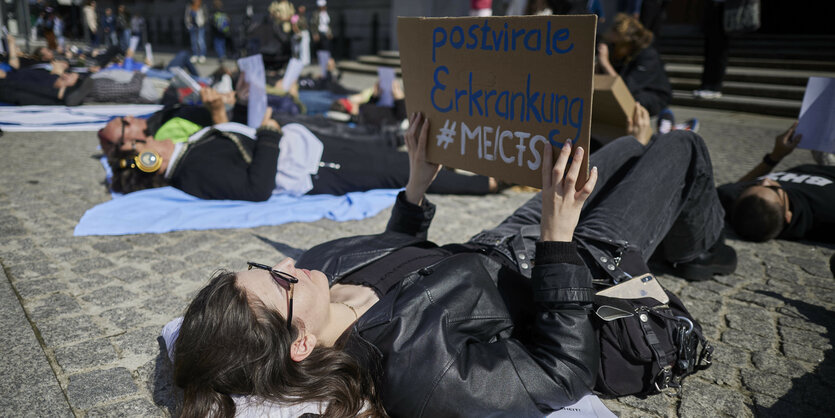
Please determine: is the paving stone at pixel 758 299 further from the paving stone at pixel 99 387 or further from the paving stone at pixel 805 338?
the paving stone at pixel 99 387

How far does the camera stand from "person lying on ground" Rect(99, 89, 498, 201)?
445cm

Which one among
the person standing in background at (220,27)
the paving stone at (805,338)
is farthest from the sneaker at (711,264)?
the person standing in background at (220,27)

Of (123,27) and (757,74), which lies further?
(123,27)

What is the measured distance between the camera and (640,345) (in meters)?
1.92

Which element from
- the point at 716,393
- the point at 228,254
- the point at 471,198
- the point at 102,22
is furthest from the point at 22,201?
the point at 102,22

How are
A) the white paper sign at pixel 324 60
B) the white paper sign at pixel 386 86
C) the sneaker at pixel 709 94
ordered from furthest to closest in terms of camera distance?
the white paper sign at pixel 324 60
the sneaker at pixel 709 94
the white paper sign at pixel 386 86

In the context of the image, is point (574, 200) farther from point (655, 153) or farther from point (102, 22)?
point (102, 22)

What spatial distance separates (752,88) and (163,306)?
365 inches

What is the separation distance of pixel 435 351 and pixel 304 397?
0.43 m

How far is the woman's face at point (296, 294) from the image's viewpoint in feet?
5.79

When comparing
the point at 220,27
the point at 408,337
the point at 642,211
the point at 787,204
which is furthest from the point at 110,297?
the point at 220,27

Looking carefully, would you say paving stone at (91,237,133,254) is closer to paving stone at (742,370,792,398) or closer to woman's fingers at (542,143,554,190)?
woman's fingers at (542,143,554,190)

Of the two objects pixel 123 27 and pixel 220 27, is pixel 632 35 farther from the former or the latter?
pixel 123 27

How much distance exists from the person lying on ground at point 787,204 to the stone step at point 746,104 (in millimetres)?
5004
